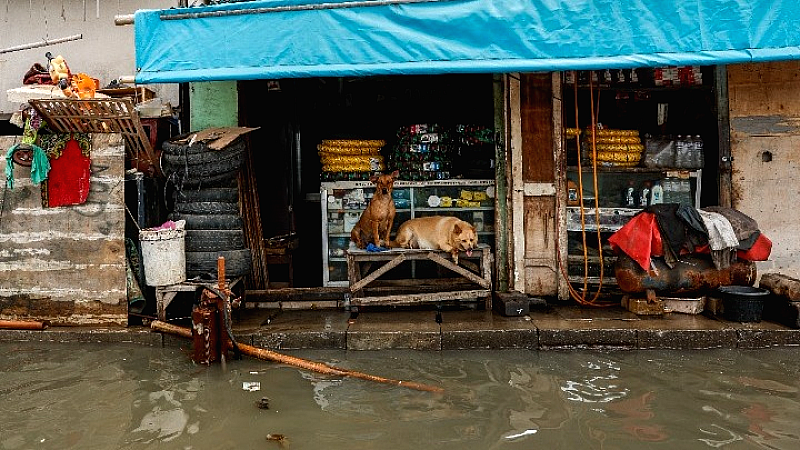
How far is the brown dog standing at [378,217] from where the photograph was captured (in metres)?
7.90

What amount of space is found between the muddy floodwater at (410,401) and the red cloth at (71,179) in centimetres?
172

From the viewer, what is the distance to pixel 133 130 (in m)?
7.46

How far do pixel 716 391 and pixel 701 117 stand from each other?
182 inches

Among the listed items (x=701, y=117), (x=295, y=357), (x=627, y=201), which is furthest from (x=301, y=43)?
(x=701, y=117)

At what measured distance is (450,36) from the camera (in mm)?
6441

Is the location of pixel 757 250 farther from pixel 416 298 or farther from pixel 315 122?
pixel 315 122

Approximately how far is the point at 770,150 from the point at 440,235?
14.4 feet

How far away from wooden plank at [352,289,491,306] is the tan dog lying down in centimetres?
41

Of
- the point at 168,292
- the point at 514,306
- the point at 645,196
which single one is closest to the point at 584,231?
the point at 645,196

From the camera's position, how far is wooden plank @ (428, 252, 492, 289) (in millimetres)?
7672

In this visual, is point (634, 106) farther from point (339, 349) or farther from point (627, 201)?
point (339, 349)

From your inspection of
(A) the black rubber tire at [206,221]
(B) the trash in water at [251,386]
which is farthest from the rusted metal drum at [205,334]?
→ (A) the black rubber tire at [206,221]

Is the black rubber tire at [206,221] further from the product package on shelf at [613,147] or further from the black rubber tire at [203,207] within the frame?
the product package on shelf at [613,147]

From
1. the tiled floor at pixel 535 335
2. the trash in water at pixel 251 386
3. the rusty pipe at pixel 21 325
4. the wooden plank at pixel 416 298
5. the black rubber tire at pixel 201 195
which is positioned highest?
the black rubber tire at pixel 201 195
